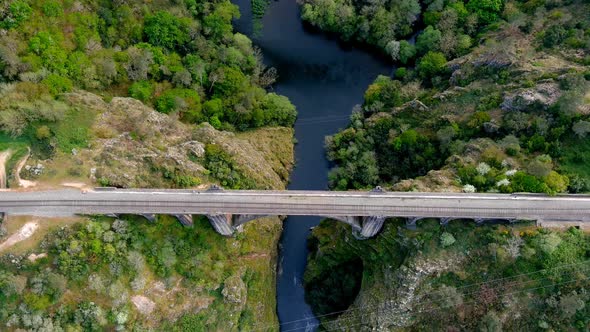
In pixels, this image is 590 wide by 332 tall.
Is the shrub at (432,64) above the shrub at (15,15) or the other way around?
the other way around

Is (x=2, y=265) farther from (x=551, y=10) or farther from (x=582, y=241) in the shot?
(x=551, y=10)

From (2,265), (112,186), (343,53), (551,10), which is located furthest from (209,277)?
(551,10)

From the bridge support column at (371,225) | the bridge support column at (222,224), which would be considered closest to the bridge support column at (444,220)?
the bridge support column at (371,225)

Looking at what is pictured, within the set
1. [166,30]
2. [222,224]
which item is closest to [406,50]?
[166,30]

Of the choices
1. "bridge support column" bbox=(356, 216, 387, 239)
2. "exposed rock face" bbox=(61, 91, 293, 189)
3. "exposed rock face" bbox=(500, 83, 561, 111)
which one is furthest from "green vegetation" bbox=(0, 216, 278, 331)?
"exposed rock face" bbox=(500, 83, 561, 111)

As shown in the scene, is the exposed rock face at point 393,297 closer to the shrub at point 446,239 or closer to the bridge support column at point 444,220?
the shrub at point 446,239

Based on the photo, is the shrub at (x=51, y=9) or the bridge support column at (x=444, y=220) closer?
the bridge support column at (x=444, y=220)

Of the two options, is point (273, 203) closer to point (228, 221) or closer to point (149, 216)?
point (228, 221)
